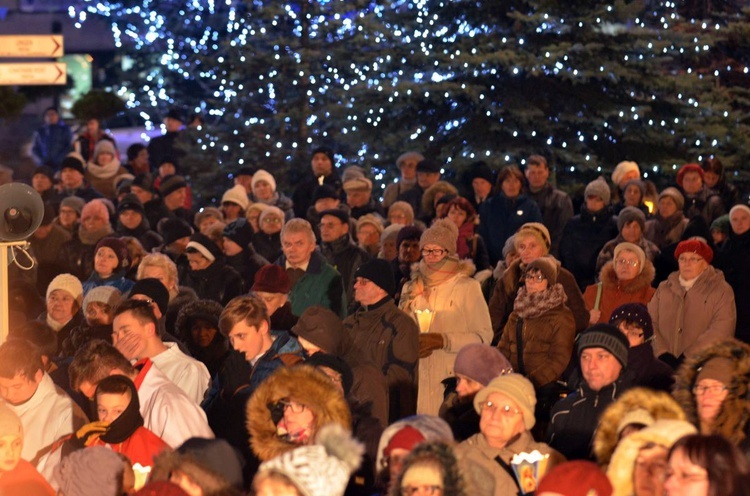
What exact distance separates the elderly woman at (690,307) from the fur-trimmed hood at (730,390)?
11.4 ft

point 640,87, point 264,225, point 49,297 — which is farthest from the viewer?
point 640,87

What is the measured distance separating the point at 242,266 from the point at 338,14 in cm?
786

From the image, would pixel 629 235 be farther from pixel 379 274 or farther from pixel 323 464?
pixel 323 464

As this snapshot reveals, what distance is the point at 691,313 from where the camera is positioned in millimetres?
11898

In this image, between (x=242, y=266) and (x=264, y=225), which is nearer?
(x=242, y=266)

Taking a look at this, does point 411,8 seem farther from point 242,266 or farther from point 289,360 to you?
point 289,360

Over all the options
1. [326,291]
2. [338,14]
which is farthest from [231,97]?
[326,291]

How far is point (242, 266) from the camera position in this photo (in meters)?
13.4

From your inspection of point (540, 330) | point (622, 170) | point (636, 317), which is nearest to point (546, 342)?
point (540, 330)

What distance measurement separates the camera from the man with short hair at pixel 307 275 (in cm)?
1198

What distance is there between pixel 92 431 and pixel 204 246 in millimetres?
5173

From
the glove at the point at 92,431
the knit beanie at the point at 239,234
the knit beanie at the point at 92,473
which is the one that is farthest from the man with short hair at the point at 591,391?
the knit beanie at the point at 239,234

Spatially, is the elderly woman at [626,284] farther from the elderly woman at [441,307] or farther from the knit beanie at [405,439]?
the knit beanie at [405,439]

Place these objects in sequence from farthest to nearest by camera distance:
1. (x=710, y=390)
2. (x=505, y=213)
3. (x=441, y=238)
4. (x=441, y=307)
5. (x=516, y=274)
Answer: (x=505, y=213) → (x=516, y=274) → (x=441, y=238) → (x=441, y=307) → (x=710, y=390)
